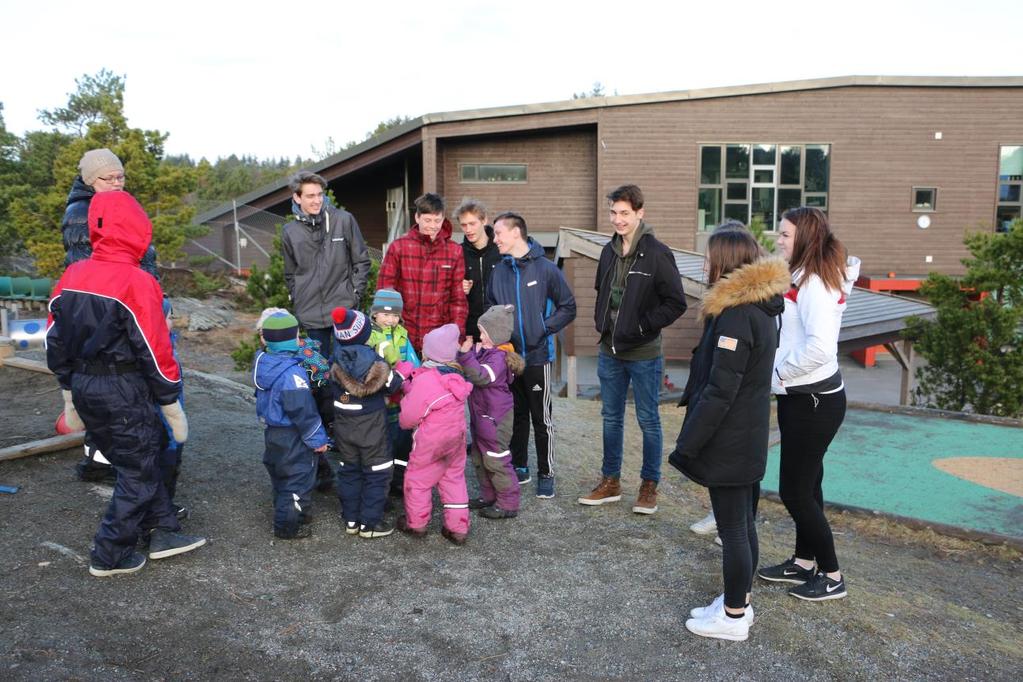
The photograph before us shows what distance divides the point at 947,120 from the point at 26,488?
2100cm

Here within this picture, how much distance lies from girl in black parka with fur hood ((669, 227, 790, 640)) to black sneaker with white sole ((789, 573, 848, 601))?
517 millimetres

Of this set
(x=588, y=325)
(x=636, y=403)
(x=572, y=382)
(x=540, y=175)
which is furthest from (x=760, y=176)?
(x=636, y=403)

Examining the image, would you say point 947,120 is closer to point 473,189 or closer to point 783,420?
point 473,189

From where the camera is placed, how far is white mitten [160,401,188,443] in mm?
4121

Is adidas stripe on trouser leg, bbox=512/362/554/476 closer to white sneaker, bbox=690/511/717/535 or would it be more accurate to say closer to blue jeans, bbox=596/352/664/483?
blue jeans, bbox=596/352/664/483

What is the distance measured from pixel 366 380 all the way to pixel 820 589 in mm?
2552

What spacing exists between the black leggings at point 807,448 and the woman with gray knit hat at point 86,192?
3.47m

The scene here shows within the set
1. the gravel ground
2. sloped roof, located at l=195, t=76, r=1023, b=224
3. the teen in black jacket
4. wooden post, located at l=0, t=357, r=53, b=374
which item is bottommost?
the gravel ground

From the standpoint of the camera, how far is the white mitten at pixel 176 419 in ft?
13.5

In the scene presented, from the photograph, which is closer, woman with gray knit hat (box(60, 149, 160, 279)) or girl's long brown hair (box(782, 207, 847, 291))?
girl's long brown hair (box(782, 207, 847, 291))

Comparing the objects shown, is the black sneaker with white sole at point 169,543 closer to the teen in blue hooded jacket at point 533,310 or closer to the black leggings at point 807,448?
the teen in blue hooded jacket at point 533,310

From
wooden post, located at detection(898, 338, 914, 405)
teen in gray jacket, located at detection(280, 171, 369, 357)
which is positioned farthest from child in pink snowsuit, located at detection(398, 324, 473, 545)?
wooden post, located at detection(898, 338, 914, 405)

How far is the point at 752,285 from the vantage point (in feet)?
10.8

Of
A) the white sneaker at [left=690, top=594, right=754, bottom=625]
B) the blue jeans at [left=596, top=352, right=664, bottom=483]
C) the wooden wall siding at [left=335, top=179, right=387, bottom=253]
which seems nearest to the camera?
the white sneaker at [left=690, top=594, right=754, bottom=625]
